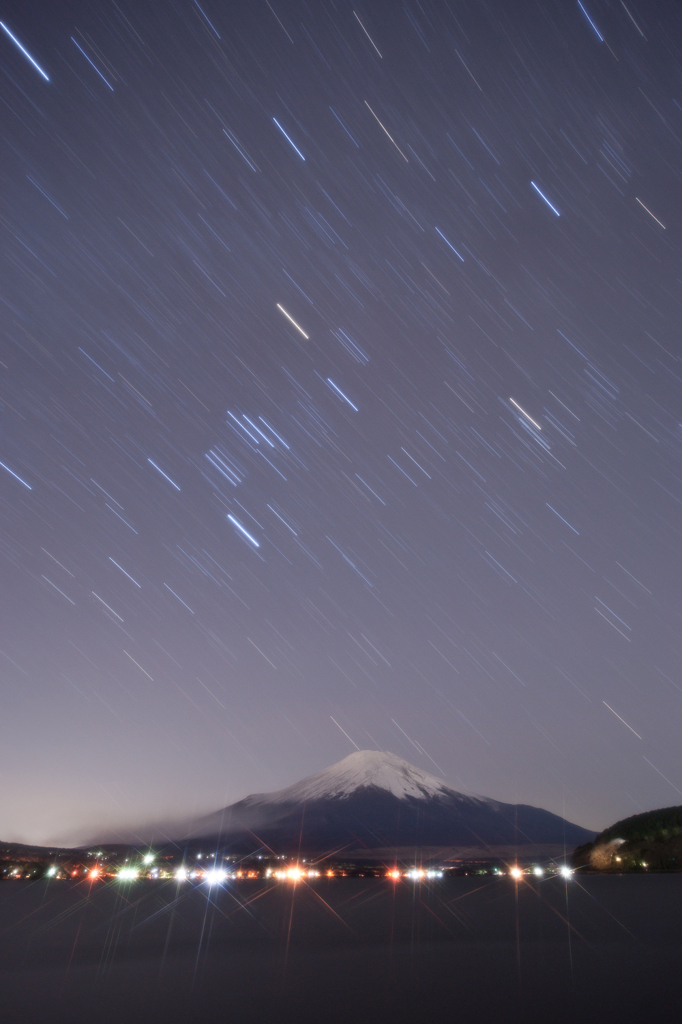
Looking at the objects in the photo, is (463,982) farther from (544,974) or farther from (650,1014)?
(650,1014)

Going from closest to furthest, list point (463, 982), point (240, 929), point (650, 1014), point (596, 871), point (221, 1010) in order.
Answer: point (650, 1014) < point (221, 1010) < point (463, 982) < point (240, 929) < point (596, 871)

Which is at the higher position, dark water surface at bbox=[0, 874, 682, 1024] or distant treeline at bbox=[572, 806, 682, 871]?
distant treeline at bbox=[572, 806, 682, 871]

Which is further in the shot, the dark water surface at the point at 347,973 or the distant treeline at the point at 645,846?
the distant treeline at the point at 645,846

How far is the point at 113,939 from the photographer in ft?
113

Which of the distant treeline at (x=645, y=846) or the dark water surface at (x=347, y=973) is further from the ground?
the distant treeline at (x=645, y=846)

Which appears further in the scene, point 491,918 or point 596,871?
point 596,871

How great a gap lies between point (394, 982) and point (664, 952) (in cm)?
1222

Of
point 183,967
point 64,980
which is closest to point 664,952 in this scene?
point 183,967

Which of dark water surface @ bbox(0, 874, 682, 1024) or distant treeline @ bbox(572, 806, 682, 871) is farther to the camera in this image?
distant treeline @ bbox(572, 806, 682, 871)

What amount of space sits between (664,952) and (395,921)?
85.4 feet

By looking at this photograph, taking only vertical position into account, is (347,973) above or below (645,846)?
below

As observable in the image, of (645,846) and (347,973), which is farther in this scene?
(645,846)

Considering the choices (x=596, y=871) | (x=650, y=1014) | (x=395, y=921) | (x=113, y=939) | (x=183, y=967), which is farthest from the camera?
(x=596, y=871)

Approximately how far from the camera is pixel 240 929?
3950cm
